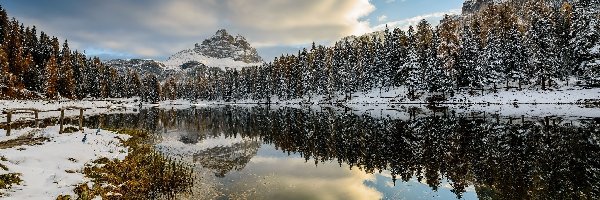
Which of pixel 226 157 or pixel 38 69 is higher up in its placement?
pixel 38 69

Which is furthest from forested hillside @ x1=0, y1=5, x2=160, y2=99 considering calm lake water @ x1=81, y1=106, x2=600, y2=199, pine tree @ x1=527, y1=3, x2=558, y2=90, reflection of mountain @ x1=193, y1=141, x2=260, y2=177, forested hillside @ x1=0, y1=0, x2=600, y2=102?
pine tree @ x1=527, y1=3, x2=558, y2=90

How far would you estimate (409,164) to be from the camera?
71.1 ft

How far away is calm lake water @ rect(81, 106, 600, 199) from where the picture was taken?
1570cm

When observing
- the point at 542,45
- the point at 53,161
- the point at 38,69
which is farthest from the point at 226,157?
the point at 38,69

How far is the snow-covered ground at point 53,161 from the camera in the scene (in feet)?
37.0

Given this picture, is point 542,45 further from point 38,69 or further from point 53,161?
point 38,69

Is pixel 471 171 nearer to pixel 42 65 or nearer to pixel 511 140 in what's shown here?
pixel 511 140

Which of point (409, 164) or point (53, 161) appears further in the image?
point (409, 164)

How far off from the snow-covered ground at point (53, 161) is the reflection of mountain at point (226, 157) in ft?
17.7

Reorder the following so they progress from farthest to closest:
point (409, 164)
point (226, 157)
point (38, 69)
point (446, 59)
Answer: point (38, 69) → point (446, 59) → point (226, 157) → point (409, 164)

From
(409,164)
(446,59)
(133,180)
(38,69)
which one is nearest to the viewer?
(133,180)

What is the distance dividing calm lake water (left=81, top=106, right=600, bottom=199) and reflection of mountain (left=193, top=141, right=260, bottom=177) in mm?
70

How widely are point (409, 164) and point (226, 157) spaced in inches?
520

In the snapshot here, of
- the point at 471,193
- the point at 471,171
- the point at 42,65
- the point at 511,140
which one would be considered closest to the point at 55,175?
the point at 471,193
